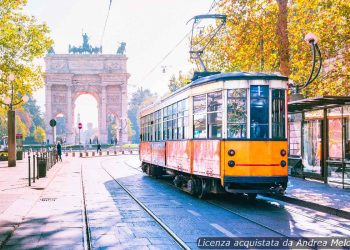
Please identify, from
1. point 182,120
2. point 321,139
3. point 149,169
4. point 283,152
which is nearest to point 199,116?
point 182,120

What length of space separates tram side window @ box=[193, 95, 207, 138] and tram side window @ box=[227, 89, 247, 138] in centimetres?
106

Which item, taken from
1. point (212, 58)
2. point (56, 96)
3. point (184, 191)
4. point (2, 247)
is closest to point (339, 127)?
point (184, 191)

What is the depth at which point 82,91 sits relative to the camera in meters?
93.2

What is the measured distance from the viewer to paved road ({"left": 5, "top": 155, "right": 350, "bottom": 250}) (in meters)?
8.86

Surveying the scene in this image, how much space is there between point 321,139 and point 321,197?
18.0 feet

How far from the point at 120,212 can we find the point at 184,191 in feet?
16.2

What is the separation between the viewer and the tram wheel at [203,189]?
1435cm

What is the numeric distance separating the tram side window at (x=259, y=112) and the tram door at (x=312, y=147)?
7.19 m

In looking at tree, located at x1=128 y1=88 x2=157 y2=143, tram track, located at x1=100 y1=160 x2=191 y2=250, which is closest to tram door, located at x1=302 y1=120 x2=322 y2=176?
tram track, located at x1=100 y1=160 x2=191 y2=250

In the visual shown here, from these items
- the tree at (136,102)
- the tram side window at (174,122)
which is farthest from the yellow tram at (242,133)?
the tree at (136,102)

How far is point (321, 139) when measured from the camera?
766 inches

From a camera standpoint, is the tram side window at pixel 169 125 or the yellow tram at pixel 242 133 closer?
the yellow tram at pixel 242 133

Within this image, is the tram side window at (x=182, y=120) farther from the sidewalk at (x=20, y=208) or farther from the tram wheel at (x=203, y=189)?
the sidewalk at (x=20, y=208)

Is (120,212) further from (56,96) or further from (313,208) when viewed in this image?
(56,96)
